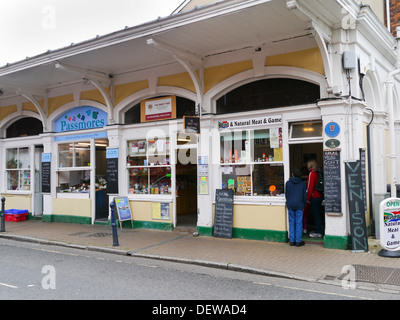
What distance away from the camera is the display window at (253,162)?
9.16 metres

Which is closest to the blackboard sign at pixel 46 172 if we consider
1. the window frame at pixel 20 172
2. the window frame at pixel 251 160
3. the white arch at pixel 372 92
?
the window frame at pixel 20 172

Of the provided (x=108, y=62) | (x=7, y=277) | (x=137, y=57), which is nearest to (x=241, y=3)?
(x=137, y=57)

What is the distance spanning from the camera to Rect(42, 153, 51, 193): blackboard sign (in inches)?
525

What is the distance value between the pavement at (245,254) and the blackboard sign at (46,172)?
7.31 ft

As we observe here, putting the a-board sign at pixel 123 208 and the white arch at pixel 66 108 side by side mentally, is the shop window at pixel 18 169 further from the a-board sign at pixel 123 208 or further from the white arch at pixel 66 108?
the a-board sign at pixel 123 208

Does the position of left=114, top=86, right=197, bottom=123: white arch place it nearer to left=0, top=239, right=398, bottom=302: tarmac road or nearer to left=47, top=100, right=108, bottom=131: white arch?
left=47, top=100, right=108, bottom=131: white arch

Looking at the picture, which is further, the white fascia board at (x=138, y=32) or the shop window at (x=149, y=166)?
the shop window at (x=149, y=166)

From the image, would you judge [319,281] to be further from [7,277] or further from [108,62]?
[108,62]

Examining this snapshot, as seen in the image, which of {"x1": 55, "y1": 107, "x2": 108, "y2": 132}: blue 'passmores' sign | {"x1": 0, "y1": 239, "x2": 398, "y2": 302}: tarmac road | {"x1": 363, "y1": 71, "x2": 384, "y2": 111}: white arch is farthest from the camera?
{"x1": 55, "y1": 107, "x2": 108, "y2": 132}: blue 'passmores' sign

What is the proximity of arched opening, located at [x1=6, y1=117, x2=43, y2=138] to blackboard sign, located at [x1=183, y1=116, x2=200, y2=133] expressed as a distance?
727cm

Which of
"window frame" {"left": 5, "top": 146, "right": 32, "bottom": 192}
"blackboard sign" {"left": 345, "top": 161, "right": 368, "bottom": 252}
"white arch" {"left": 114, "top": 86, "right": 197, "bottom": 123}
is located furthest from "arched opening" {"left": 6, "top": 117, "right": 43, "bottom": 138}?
"blackboard sign" {"left": 345, "top": 161, "right": 368, "bottom": 252}

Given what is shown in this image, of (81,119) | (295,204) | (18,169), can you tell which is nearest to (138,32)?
(81,119)

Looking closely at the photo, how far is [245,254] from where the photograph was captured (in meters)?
7.92

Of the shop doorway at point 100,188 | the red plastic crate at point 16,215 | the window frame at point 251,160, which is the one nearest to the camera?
the window frame at point 251,160
